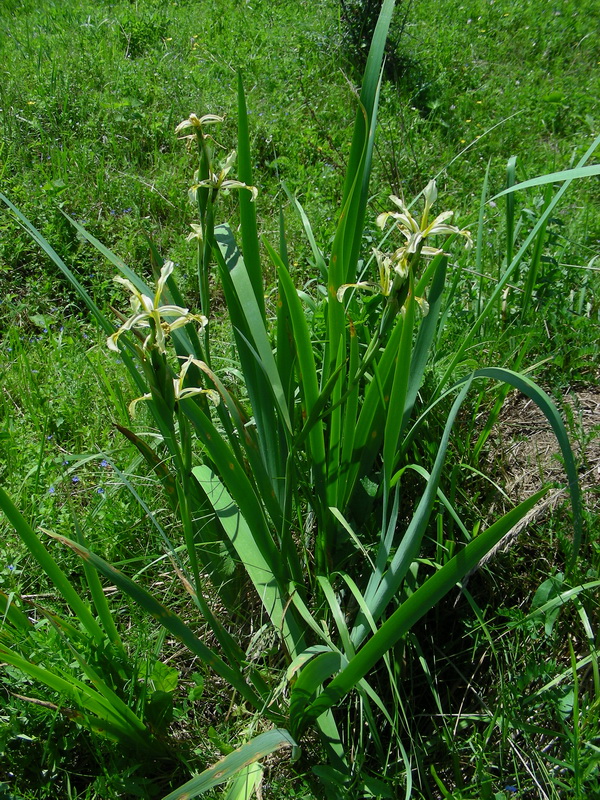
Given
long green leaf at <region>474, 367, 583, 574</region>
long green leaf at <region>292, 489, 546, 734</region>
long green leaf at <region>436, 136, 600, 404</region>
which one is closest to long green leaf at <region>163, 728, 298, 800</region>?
long green leaf at <region>292, 489, 546, 734</region>

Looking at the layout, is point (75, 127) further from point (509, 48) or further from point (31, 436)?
point (509, 48)

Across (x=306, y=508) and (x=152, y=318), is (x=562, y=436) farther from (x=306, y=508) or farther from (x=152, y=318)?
(x=306, y=508)

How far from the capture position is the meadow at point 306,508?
1.12 metres

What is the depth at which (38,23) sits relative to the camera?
14.7 feet

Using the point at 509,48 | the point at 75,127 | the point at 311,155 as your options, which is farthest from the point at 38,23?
the point at 509,48

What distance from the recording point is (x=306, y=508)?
1.65m

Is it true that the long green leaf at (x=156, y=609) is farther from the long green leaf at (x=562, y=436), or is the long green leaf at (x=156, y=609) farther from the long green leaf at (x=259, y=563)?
the long green leaf at (x=562, y=436)

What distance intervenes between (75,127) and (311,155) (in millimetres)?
1253

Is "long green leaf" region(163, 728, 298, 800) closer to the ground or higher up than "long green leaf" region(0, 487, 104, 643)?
closer to the ground

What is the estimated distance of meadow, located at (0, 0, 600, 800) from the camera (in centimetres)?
112

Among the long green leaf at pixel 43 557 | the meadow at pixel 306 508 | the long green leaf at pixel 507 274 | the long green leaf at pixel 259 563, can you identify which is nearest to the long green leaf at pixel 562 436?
the meadow at pixel 306 508

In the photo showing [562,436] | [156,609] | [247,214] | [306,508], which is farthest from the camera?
[306,508]

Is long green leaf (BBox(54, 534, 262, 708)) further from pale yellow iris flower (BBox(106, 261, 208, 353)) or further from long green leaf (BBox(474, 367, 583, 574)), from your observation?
long green leaf (BBox(474, 367, 583, 574))

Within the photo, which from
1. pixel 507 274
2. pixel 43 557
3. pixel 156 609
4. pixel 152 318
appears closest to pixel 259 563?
pixel 156 609
